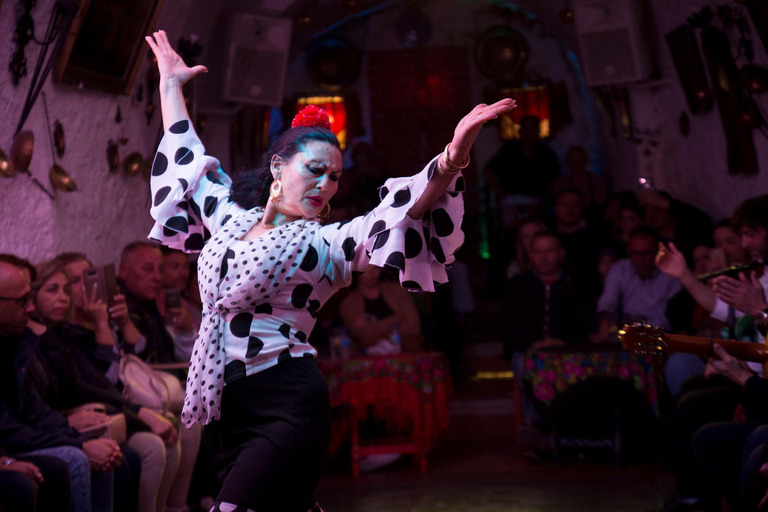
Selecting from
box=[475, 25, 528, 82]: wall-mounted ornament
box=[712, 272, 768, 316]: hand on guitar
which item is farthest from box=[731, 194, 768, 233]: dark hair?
box=[475, 25, 528, 82]: wall-mounted ornament

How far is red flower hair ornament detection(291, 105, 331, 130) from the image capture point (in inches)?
93.8

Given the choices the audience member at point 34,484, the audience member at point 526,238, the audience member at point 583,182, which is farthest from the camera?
the audience member at point 583,182

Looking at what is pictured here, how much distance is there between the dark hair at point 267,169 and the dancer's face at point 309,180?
0.02 meters

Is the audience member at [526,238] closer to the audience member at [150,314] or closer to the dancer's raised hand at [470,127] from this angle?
the audience member at [150,314]

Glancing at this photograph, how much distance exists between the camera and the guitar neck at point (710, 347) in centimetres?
316

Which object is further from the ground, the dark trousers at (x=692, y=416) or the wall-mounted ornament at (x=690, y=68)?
the wall-mounted ornament at (x=690, y=68)

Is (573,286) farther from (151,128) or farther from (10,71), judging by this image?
(10,71)

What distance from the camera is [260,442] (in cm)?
208

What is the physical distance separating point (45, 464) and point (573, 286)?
3.55 metres

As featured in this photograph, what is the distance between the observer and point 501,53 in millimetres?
10227

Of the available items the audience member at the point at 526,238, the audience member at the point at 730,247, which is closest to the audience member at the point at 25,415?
the audience member at the point at 526,238

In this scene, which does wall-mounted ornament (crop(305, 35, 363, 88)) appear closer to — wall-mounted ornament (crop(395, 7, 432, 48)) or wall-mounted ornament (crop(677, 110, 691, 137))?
wall-mounted ornament (crop(395, 7, 432, 48))

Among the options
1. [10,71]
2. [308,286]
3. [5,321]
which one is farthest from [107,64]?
[308,286]

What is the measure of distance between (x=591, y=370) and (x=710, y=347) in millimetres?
1976
